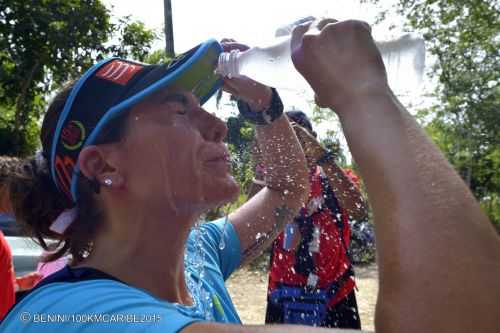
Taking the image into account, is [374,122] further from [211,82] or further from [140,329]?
[211,82]

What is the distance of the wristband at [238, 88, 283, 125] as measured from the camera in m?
1.76

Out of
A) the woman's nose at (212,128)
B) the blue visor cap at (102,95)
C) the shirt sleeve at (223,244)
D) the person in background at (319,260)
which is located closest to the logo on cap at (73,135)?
the blue visor cap at (102,95)

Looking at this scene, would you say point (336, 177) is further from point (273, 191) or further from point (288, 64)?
point (288, 64)

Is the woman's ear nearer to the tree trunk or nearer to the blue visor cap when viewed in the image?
the blue visor cap

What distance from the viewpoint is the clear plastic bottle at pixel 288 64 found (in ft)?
4.52

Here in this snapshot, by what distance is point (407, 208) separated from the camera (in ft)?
2.75

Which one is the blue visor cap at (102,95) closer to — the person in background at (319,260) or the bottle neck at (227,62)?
the bottle neck at (227,62)

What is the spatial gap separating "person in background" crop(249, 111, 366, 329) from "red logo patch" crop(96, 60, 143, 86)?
1071mm

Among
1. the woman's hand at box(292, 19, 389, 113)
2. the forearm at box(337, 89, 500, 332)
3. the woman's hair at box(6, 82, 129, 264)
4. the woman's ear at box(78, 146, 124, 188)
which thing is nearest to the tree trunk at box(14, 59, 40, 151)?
the woman's hair at box(6, 82, 129, 264)

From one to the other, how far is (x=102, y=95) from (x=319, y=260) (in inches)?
62.1

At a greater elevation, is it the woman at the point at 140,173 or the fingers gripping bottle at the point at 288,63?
the fingers gripping bottle at the point at 288,63

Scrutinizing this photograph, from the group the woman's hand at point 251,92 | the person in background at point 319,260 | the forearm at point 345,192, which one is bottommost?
the person in background at point 319,260

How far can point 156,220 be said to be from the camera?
55.7 inches

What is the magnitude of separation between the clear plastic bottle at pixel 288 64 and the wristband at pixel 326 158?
474 mm
